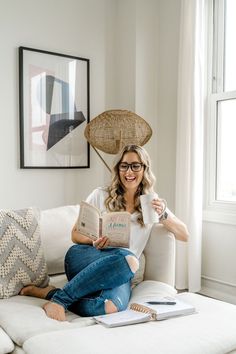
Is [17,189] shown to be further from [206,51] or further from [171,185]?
[206,51]

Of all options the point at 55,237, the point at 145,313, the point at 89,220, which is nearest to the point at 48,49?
the point at 55,237

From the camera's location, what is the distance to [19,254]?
197 centimetres

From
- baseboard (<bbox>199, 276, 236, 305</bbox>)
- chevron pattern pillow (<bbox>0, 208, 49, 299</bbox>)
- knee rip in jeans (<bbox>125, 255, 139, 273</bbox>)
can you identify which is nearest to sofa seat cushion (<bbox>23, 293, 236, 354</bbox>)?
knee rip in jeans (<bbox>125, 255, 139, 273</bbox>)

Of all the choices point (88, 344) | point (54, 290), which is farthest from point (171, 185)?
point (88, 344)

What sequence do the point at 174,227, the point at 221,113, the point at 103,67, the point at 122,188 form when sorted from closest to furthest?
the point at 174,227
the point at 122,188
the point at 221,113
the point at 103,67

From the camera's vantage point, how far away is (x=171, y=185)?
3326mm

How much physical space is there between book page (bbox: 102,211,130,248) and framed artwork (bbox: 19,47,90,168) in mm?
1290

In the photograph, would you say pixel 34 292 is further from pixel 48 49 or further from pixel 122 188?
pixel 48 49

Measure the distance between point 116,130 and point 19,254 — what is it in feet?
4.44

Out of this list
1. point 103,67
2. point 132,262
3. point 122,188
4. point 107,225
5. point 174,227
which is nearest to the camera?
point 132,262

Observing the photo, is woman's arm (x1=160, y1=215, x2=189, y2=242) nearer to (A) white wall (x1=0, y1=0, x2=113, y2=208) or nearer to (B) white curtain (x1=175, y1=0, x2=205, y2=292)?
(B) white curtain (x1=175, y1=0, x2=205, y2=292)

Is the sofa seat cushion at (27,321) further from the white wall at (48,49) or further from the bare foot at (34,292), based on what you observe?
the white wall at (48,49)

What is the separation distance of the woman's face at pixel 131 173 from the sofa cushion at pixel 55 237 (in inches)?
16.5

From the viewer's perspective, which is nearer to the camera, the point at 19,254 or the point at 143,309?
the point at 143,309
